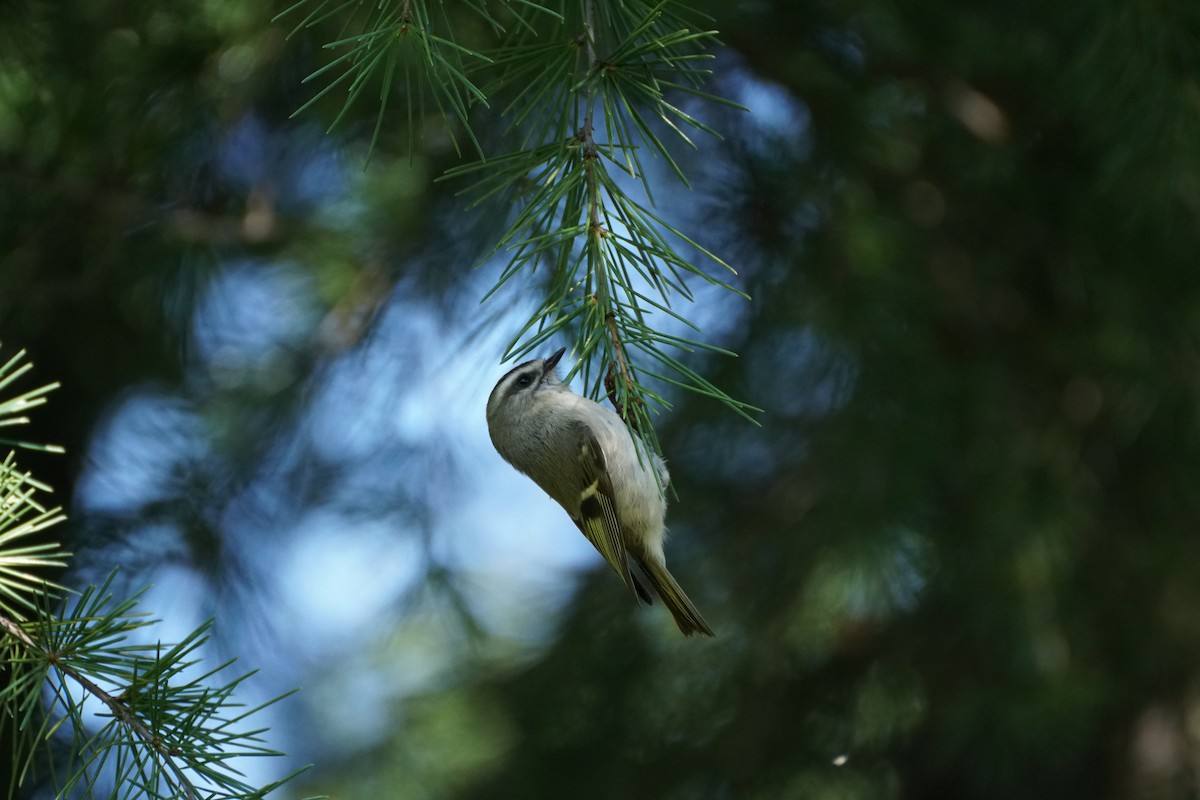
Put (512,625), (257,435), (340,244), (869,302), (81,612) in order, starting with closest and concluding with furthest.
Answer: (81,612) < (869,302) < (257,435) < (340,244) < (512,625)

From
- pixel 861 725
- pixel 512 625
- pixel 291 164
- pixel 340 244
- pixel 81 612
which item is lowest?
pixel 512 625

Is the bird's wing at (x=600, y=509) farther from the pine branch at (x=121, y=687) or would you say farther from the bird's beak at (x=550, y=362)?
the pine branch at (x=121, y=687)

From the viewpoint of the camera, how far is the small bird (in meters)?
2.51

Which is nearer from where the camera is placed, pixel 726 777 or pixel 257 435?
pixel 257 435

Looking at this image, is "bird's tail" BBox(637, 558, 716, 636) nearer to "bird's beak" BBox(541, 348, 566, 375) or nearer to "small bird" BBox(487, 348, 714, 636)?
"small bird" BBox(487, 348, 714, 636)

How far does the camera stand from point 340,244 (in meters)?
3.19

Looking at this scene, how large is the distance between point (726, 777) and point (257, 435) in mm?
1830

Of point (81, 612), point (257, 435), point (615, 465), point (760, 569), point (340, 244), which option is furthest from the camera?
point (760, 569)

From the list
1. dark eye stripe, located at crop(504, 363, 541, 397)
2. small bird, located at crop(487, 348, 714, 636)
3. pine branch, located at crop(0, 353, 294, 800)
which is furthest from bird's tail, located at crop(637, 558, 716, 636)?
pine branch, located at crop(0, 353, 294, 800)

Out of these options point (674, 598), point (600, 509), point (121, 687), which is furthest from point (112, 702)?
point (674, 598)

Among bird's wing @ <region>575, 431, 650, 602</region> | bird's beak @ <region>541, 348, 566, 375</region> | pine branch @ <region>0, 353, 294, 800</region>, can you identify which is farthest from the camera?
bird's beak @ <region>541, 348, 566, 375</region>

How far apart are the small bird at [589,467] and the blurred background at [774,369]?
28 centimetres

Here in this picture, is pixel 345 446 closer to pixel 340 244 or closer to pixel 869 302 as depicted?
pixel 340 244

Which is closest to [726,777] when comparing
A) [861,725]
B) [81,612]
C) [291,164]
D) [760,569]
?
[861,725]
